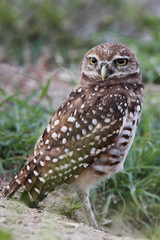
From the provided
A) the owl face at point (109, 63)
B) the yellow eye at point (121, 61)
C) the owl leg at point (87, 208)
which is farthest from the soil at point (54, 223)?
the yellow eye at point (121, 61)

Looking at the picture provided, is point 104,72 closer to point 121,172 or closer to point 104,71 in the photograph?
point 104,71

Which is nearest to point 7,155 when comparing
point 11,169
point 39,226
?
point 11,169

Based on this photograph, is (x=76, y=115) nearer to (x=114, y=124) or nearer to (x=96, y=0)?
(x=114, y=124)

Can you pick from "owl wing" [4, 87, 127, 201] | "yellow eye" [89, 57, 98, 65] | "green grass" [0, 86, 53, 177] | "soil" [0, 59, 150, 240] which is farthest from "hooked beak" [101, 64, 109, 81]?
"soil" [0, 59, 150, 240]

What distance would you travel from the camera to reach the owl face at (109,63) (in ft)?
13.6

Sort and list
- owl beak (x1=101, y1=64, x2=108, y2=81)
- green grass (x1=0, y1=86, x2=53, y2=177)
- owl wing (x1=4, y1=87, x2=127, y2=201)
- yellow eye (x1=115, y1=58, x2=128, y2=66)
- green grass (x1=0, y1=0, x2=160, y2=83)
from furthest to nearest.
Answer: green grass (x1=0, y1=0, x2=160, y2=83)
green grass (x1=0, y1=86, x2=53, y2=177)
yellow eye (x1=115, y1=58, x2=128, y2=66)
owl beak (x1=101, y1=64, x2=108, y2=81)
owl wing (x1=4, y1=87, x2=127, y2=201)

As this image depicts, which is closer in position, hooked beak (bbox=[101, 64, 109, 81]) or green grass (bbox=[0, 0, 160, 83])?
hooked beak (bbox=[101, 64, 109, 81])

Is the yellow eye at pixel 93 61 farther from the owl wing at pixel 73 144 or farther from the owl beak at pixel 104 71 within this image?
the owl wing at pixel 73 144

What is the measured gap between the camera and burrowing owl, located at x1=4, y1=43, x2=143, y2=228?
12.9 ft

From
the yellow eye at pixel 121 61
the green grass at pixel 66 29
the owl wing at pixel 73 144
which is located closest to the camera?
the owl wing at pixel 73 144

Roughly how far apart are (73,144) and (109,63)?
0.88 meters

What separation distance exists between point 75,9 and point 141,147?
609 cm

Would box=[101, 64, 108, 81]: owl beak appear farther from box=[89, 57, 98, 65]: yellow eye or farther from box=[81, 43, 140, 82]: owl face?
box=[89, 57, 98, 65]: yellow eye

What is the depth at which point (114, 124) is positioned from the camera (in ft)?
12.9
